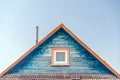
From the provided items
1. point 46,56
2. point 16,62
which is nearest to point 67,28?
point 46,56

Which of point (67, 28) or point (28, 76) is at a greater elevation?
point (67, 28)

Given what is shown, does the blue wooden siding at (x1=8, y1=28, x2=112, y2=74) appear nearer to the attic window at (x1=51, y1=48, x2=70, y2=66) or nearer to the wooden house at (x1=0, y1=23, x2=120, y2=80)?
the wooden house at (x1=0, y1=23, x2=120, y2=80)

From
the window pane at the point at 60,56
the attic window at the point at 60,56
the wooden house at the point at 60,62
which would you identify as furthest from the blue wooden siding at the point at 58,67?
the window pane at the point at 60,56

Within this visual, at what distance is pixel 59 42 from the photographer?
67.3ft

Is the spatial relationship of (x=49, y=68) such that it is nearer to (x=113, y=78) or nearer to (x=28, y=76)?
(x=28, y=76)

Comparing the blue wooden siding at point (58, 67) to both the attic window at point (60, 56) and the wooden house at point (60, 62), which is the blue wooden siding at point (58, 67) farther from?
the attic window at point (60, 56)

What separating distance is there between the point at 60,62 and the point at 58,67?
0.42 meters

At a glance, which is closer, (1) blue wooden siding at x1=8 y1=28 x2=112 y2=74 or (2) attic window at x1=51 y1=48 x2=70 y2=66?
(1) blue wooden siding at x1=8 y1=28 x2=112 y2=74

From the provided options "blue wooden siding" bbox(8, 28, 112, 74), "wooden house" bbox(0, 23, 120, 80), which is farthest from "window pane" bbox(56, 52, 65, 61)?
"blue wooden siding" bbox(8, 28, 112, 74)

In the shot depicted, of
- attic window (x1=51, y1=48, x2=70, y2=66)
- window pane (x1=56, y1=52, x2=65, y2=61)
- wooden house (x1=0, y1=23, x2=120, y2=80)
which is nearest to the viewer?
wooden house (x1=0, y1=23, x2=120, y2=80)

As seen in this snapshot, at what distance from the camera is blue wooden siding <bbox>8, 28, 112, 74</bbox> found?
65.0 ft

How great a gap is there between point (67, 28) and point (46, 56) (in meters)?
2.30

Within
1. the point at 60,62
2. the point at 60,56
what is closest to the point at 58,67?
the point at 60,62

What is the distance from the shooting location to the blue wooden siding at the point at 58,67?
65.0ft
